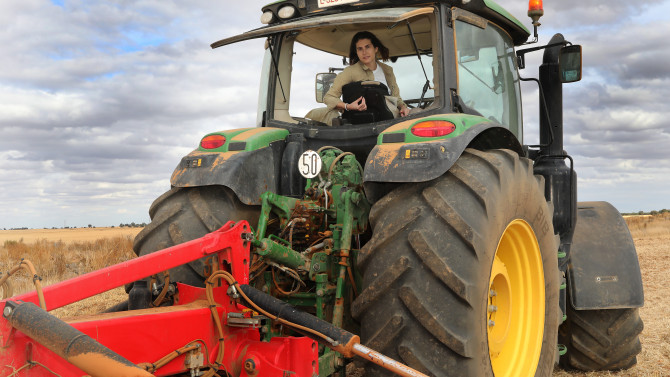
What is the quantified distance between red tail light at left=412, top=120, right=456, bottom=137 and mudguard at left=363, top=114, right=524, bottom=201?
0.07ft

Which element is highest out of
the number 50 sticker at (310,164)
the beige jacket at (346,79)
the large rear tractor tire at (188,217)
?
the beige jacket at (346,79)

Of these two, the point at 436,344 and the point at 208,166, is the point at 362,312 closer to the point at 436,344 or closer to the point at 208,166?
the point at 436,344

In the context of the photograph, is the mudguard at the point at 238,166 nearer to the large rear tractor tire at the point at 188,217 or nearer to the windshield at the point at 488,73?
the large rear tractor tire at the point at 188,217

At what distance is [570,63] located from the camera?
15.5 ft

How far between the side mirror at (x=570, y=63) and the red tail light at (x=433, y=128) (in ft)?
7.15

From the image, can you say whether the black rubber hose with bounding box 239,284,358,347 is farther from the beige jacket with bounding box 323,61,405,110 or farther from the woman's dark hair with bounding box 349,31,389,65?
the woman's dark hair with bounding box 349,31,389,65

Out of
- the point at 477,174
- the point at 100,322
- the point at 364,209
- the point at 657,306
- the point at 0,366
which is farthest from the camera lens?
the point at 657,306

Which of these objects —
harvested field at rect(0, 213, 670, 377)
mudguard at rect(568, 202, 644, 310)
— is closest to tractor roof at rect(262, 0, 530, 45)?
mudguard at rect(568, 202, 644, 310)

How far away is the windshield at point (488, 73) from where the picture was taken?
13.2 feet

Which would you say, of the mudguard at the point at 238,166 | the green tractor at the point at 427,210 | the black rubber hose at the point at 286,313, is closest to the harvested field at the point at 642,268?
the green tractor at the point at 427,210

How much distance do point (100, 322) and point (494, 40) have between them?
11.6 ft

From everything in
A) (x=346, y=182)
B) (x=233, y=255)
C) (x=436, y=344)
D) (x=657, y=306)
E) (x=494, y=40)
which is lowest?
(x=657, y=306)

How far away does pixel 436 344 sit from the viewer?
267 cm

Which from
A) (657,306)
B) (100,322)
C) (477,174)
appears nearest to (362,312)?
(477,174)
